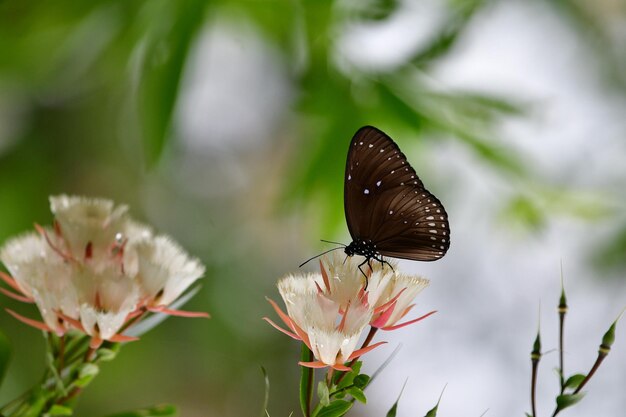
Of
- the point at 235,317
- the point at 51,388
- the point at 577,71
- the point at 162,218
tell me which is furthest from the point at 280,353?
the point at 51,388

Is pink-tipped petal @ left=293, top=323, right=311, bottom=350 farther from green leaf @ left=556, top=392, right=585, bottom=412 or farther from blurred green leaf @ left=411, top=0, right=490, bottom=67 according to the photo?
blurred green leaf @ left=411, top=0, right=490, bottom=67

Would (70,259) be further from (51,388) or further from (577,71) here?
(577,71)

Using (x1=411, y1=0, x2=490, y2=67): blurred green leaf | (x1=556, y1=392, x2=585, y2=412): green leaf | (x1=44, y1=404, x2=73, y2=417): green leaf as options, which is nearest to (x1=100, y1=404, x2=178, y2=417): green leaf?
(x1=44, y1=404, x2=73, y2=417): green leaf

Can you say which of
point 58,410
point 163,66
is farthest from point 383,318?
point 163,66

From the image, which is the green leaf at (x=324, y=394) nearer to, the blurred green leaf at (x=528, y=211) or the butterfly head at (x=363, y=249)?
the butterfly head at (x=363, y=249)

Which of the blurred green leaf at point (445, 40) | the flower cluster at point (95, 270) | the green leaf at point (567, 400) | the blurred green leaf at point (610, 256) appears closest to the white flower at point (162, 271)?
the flower cluster at point (95, 270)

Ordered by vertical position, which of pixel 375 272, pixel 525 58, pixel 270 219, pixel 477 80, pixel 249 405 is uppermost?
pixel 525 58
